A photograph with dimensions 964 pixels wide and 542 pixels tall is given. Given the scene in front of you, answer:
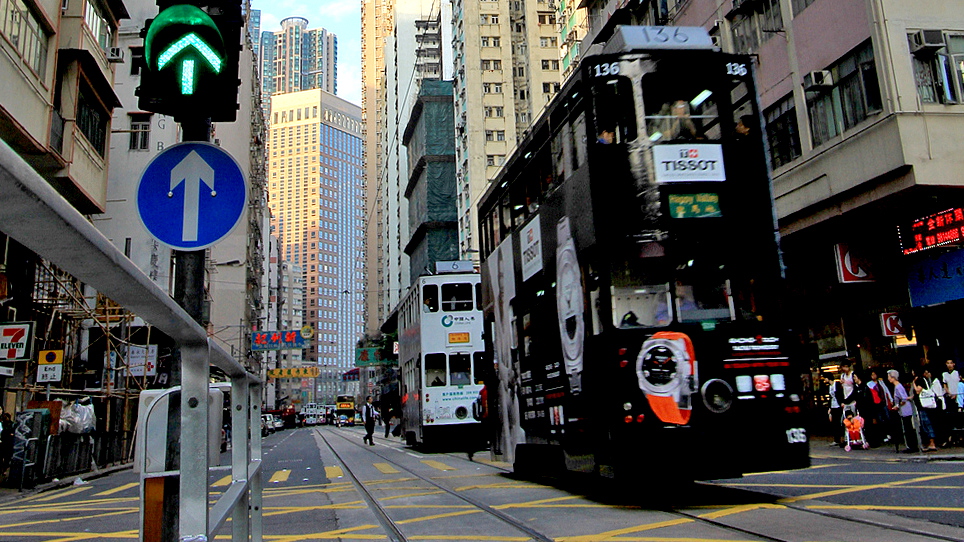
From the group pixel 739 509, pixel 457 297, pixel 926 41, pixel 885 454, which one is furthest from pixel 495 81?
pixel 739 509

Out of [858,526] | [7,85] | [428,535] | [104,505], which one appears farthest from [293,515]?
[7,85]

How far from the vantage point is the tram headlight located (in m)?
7.65

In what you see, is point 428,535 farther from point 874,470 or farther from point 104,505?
point 874,470

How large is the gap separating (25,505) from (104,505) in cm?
158

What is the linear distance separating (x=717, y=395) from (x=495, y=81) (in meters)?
49.5

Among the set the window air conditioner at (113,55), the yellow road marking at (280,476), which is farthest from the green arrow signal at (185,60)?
the window air conditioner at (113,55)

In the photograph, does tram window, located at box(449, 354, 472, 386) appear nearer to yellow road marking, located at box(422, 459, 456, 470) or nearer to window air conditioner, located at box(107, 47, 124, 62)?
yellow road marking, located at box(422, 459, 456, 470)

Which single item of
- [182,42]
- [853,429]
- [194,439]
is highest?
[182,42]

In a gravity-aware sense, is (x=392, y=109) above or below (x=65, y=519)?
above

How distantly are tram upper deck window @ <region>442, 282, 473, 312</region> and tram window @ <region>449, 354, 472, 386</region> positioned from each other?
47.1 inches

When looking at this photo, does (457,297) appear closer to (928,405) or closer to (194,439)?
(928,405)

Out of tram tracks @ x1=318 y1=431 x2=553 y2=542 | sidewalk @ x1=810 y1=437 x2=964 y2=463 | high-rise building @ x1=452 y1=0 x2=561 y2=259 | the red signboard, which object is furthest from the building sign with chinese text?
high-rise building @ x1=452 y1=0 x2=561 y2=259

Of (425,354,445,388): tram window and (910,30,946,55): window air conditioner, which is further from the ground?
(910,30,946,55): window air conditioner

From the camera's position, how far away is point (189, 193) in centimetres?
386
